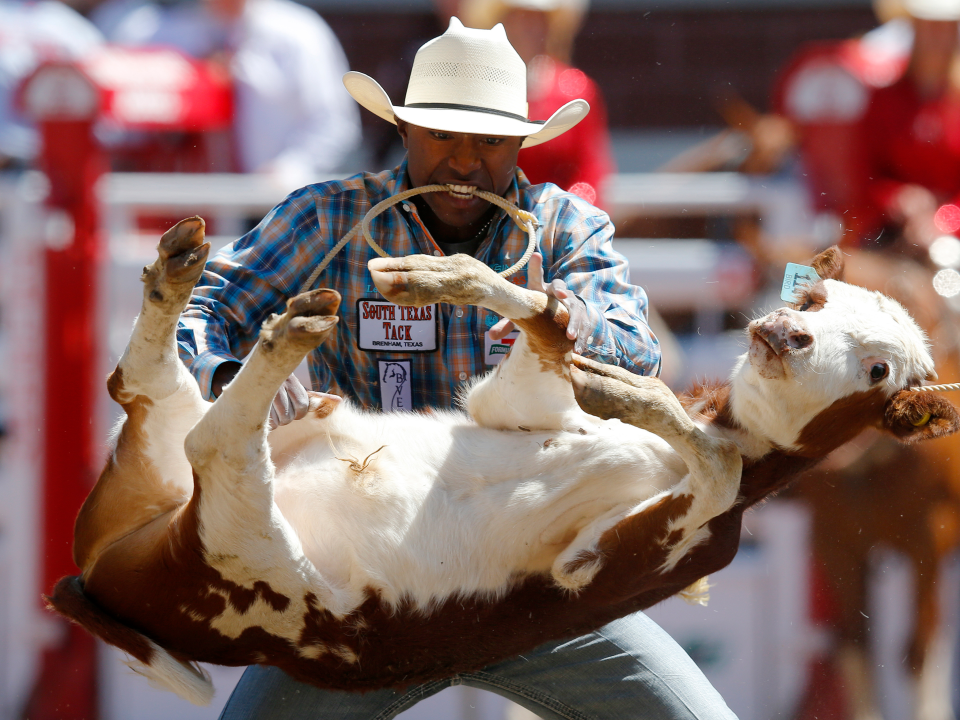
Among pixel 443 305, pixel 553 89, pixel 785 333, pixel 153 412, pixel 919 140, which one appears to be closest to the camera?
pixel 785 333

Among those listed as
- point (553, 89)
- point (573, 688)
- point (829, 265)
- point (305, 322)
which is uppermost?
point (553, 89)

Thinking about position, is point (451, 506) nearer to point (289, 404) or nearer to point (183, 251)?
point (289, 404)

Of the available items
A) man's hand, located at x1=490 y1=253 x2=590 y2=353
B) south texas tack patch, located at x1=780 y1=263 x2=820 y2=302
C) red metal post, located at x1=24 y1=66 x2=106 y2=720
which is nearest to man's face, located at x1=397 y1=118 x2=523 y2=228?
man's hand, located at x1=490 y1=253 x2=590 y2=353

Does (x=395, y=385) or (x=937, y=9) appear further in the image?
(x=937, y=9)

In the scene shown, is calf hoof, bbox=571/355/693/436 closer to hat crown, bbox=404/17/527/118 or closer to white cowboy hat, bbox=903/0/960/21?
hat crown, bbox=404/17/527/118

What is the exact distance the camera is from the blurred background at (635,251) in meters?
3.68

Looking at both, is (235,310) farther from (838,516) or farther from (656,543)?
(838,516)

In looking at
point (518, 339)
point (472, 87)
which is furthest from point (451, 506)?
point (472, 87)

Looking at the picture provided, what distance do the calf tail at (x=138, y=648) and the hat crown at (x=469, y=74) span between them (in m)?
1.29

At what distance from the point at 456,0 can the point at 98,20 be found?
7.35 feet

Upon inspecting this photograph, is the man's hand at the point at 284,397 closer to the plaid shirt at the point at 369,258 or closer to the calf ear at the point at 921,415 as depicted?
the plaid shirt at the point at 369,258

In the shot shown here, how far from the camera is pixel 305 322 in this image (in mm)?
1722

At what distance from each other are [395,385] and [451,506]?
0.41 metres

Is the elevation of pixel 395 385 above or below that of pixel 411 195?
below
